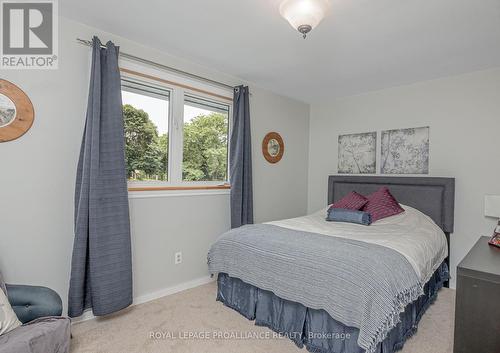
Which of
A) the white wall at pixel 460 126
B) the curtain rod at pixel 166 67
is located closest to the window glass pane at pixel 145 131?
the curtain rod at pixel 166 67

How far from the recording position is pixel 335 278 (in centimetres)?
179

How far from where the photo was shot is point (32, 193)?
6.86 feet

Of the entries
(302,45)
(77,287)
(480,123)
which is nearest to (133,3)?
(302,45)

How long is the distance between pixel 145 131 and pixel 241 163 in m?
1.12

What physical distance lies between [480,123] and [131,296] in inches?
155

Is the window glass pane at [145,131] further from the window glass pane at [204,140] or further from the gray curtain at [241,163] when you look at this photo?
the gray curtain at [241,163]

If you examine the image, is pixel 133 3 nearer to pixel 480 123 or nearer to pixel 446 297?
pixel 480 123

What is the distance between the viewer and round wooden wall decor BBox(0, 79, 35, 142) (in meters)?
1.96

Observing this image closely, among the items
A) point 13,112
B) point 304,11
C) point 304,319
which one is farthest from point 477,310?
point 13,112

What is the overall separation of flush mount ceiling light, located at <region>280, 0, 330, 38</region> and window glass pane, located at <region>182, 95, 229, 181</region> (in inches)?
63.7

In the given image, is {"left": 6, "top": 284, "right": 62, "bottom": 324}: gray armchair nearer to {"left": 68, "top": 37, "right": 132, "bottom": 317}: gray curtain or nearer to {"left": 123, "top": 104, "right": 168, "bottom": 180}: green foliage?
{"left": 68, "top": 37, "right": 132, "bottom": 317}: gray curtain

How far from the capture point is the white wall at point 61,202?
2023 millimetres

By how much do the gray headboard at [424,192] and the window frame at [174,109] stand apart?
2120 millimetres

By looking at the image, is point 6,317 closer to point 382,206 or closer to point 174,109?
point 174,109
